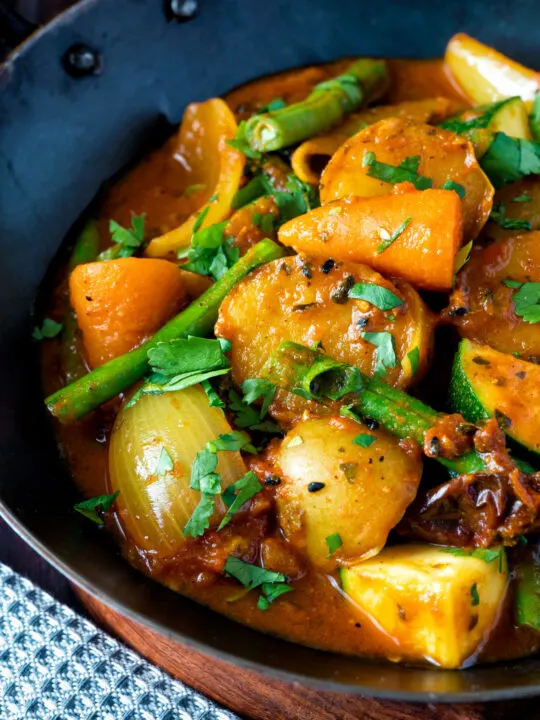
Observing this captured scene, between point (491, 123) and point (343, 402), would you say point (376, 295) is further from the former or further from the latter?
point (491, 123)

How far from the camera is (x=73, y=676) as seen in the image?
2.59 meters

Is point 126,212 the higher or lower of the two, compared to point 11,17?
lower

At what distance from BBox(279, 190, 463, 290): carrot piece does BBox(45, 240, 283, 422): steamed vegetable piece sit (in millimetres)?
203

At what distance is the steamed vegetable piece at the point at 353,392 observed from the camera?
2.35m

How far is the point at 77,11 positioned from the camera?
3244mm

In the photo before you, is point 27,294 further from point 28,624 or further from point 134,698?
point 134,698

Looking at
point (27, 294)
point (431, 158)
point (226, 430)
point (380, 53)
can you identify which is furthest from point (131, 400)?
point (380, 53)

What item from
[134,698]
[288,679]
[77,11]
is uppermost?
[77,11]

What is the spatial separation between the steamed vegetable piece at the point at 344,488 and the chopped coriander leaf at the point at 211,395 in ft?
0.85

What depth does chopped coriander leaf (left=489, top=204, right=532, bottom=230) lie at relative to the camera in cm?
275

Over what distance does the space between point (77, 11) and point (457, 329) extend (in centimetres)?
196

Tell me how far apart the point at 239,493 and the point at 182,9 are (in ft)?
7.17

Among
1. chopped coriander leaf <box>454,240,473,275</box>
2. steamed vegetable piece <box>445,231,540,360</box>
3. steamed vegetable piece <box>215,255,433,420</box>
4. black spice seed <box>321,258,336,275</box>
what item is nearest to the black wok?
steamed vegetable piece <box>215,255,433,420</box>

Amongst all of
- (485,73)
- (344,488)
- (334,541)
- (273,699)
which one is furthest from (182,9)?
(273,699)
